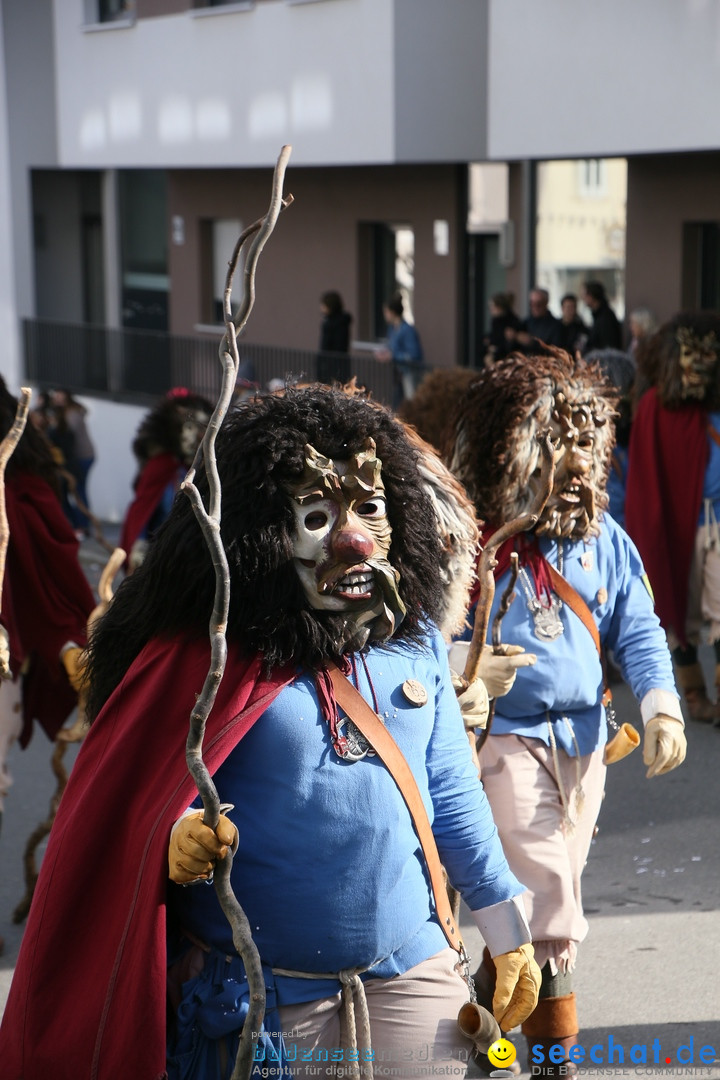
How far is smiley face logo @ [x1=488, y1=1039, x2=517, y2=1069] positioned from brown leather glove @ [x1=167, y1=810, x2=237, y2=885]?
0.74 m

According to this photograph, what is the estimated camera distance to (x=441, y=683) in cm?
271

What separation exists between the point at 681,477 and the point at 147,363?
12149mm

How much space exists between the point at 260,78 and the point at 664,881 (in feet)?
37.6

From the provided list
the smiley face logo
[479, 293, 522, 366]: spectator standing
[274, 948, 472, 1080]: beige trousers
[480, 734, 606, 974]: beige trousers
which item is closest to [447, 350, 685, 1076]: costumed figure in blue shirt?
[480, 734, 606, 974]: beige trousers

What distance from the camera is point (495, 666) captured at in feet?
11.2

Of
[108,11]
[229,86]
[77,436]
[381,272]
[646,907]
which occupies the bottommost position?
[646,907]

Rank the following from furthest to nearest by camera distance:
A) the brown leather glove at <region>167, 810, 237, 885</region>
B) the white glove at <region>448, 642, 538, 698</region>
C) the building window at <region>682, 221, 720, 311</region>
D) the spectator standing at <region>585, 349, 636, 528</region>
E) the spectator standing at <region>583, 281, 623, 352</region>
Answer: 1. the building window at <region>682, 221, 720, 311</region>
2. the spectator standing at <region>583, 281, 623, 352</region>
3. the spectator standing at <region>585, 349, 636, 528</region>
4. the white glove at <region>448, 642, 538, 698</region>
5. the brown leather glove at <region>167, 810, 237, 885</region>

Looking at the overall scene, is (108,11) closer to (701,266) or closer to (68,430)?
(68,430)

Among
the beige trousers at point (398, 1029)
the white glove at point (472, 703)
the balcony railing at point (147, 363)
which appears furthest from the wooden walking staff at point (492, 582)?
the balcony railing at point (147, 363)

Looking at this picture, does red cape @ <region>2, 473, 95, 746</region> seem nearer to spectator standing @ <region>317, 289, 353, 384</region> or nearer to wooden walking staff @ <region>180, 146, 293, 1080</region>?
wooden walking staff @ <region>180, 146, 293, 1080</region>

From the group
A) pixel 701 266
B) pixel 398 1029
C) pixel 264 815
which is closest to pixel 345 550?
pixel 264 815

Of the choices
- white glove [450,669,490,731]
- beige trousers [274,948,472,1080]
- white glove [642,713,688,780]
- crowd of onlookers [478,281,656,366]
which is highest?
crowd of onlookers [478,281,656,366]

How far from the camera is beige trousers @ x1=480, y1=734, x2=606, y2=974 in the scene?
3615 mm

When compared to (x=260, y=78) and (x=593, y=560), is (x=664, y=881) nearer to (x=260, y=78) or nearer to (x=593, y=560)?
(x=593, y=560)
